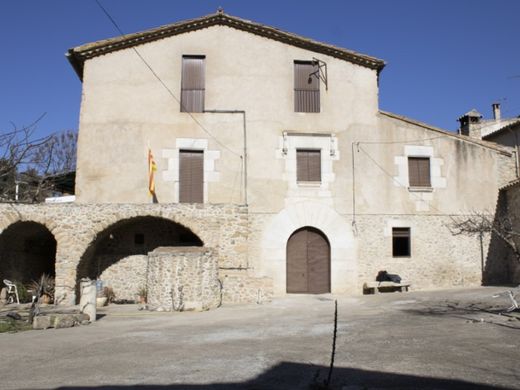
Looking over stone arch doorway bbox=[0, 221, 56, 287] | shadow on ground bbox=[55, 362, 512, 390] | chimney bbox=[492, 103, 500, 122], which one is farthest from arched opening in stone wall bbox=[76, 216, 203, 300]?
chimney bbox=[492, 103, 500, 122]

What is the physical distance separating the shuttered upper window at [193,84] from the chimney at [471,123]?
1350cm

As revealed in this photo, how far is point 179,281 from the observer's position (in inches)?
520

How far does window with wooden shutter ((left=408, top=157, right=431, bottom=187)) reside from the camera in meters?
17.3

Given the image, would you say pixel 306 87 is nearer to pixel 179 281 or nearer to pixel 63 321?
pixel 179 281

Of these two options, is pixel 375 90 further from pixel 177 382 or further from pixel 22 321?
pixel 177 382

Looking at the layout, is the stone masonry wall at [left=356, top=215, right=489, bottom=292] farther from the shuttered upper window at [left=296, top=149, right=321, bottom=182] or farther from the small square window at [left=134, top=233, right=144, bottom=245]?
the small square window at [left=134, top=233, right=144, bottom=245]

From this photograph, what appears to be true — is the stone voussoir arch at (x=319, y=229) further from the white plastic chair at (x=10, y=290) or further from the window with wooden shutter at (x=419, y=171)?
the white plastic chair at (x=10, y=290)

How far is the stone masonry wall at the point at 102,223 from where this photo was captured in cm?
1485

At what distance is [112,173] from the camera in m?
16.6

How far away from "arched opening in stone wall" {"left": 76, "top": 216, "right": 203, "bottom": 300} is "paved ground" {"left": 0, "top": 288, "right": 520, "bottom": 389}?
4.24m

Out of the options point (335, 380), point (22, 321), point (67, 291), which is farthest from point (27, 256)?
point (335, 380)

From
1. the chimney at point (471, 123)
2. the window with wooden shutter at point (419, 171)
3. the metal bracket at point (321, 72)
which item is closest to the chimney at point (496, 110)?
the chimney at point (471, 123)

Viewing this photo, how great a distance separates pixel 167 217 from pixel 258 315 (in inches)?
188

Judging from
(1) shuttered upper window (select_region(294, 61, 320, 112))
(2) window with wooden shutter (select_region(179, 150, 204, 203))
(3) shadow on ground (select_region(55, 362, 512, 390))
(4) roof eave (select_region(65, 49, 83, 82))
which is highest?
(4) roof eave (select_region(65, 49, 83, 82))
